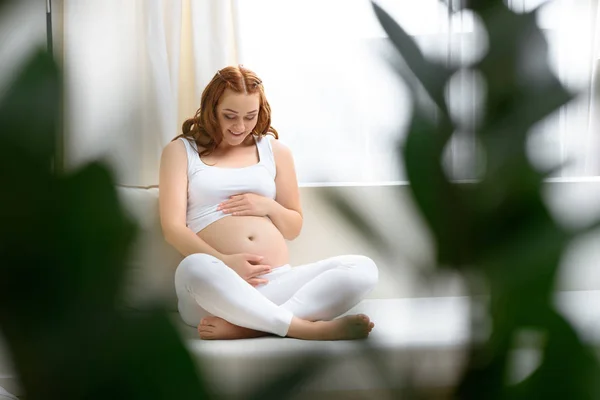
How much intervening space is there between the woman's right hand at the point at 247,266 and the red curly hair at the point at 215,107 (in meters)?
0.42

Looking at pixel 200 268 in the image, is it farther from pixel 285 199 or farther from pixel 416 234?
pixel 416 234

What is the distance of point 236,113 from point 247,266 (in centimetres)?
50

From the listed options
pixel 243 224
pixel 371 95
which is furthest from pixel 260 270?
pixel 371 95

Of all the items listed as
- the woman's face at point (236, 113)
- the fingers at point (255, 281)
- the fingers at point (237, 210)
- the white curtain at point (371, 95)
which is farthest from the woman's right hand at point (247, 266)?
the white curtain at point (371, 95)

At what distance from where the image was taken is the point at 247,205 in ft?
8.73

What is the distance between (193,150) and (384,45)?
8.91 ft

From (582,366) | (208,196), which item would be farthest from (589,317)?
(208,196)

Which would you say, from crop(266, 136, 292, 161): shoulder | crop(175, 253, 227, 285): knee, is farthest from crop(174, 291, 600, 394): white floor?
crop(266, 136, 292, 161): shoulder

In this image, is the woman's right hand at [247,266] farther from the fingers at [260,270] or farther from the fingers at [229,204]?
the fingers at [229,204]

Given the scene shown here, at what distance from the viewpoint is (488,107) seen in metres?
0.12

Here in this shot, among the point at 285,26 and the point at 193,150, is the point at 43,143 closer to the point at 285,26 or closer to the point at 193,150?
the point at 193,150

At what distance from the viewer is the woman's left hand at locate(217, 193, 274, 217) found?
265cm

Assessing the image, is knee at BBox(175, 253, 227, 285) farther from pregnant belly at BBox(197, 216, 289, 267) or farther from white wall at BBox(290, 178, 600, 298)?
white wall at BBox(290, 178, 600, 298)

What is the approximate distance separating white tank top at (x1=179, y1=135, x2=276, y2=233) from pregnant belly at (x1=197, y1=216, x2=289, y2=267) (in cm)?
5
